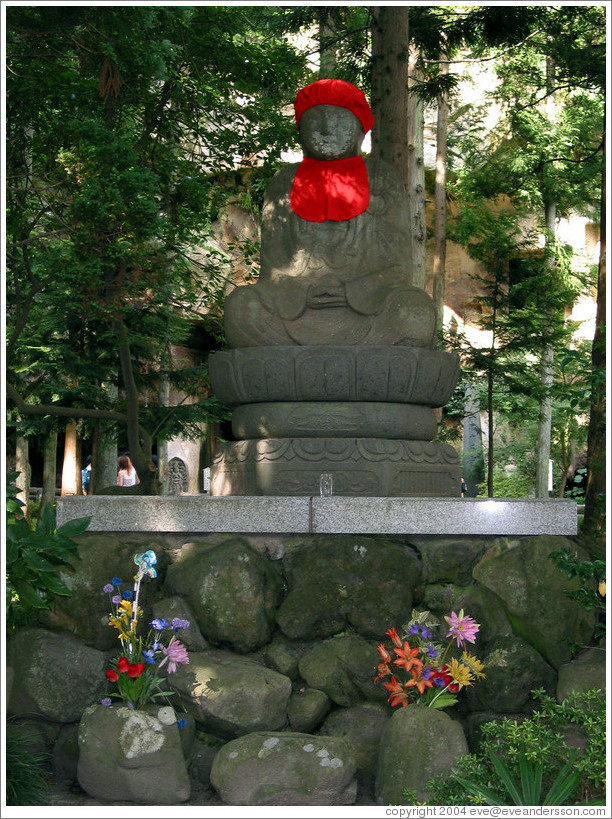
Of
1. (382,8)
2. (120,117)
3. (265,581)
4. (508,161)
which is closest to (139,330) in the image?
(120,117)

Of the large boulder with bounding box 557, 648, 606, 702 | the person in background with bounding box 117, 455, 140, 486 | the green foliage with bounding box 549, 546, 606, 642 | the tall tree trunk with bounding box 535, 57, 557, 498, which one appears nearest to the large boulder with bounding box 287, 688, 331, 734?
the large boulder with bounding box 557, 648, 606, 702

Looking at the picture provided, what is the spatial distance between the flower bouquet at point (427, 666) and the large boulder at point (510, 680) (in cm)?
7

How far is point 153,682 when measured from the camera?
3.88m

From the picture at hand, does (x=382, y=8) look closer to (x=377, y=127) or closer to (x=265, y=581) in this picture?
(x=377, y=127)

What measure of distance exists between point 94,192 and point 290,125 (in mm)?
2723

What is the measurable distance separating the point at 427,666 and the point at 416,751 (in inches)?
14.4

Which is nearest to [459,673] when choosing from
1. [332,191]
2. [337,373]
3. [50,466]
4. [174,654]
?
[174,654]

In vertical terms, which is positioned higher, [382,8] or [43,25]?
[382,8]

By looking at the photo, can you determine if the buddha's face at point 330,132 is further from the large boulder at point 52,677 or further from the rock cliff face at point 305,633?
the large boulder at point 52,677

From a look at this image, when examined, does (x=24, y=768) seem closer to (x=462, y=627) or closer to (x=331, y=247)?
Answer: (x=462, y=627)

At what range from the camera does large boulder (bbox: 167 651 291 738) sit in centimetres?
395

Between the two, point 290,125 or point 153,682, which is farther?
point 290,125

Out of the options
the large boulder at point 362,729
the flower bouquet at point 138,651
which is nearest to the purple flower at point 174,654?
the flower bouquet at point 138,651

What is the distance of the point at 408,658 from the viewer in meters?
3.86
